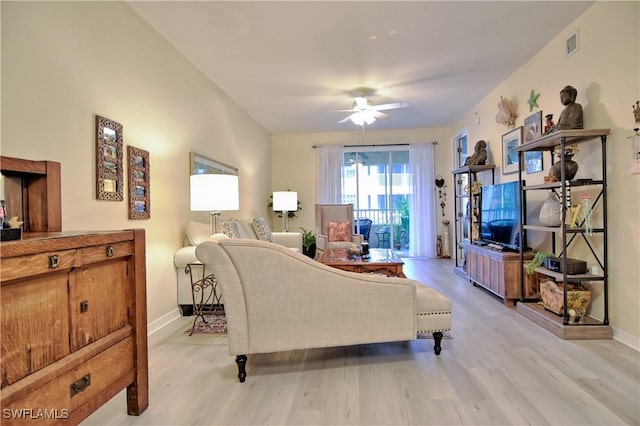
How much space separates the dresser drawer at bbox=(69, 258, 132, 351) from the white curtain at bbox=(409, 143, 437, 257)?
6.23 meters

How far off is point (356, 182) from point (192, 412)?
6158 mm

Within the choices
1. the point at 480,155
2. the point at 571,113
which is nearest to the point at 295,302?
the point at 571,113

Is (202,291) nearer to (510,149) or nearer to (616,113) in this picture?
(616,113)

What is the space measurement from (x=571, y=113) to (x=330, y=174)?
4900mm

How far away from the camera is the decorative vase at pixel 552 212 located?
304 centimetres

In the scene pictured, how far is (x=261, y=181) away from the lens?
6.74 metres

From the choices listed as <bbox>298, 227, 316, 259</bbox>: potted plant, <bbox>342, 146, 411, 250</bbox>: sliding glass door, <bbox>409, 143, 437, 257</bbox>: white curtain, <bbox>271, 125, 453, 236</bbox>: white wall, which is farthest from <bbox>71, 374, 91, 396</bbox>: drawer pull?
<bbox>409, 143, 437, 257</bbox>: white curtain

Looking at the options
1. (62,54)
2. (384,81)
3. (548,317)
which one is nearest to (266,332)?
(62,54)

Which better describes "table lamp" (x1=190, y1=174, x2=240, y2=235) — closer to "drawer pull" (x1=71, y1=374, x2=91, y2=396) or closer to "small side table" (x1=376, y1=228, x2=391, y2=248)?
"drawer pull" (x1=71, y1=374, x2=91, y2=396)

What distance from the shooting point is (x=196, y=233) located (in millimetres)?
Answer: 3514

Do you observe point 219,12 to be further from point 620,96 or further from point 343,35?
point 620,96

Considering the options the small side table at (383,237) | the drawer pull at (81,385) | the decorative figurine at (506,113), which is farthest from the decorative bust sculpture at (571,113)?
the small side table at (383,237)

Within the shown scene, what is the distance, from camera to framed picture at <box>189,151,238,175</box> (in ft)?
12.3

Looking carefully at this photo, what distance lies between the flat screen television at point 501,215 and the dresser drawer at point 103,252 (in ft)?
11.8
